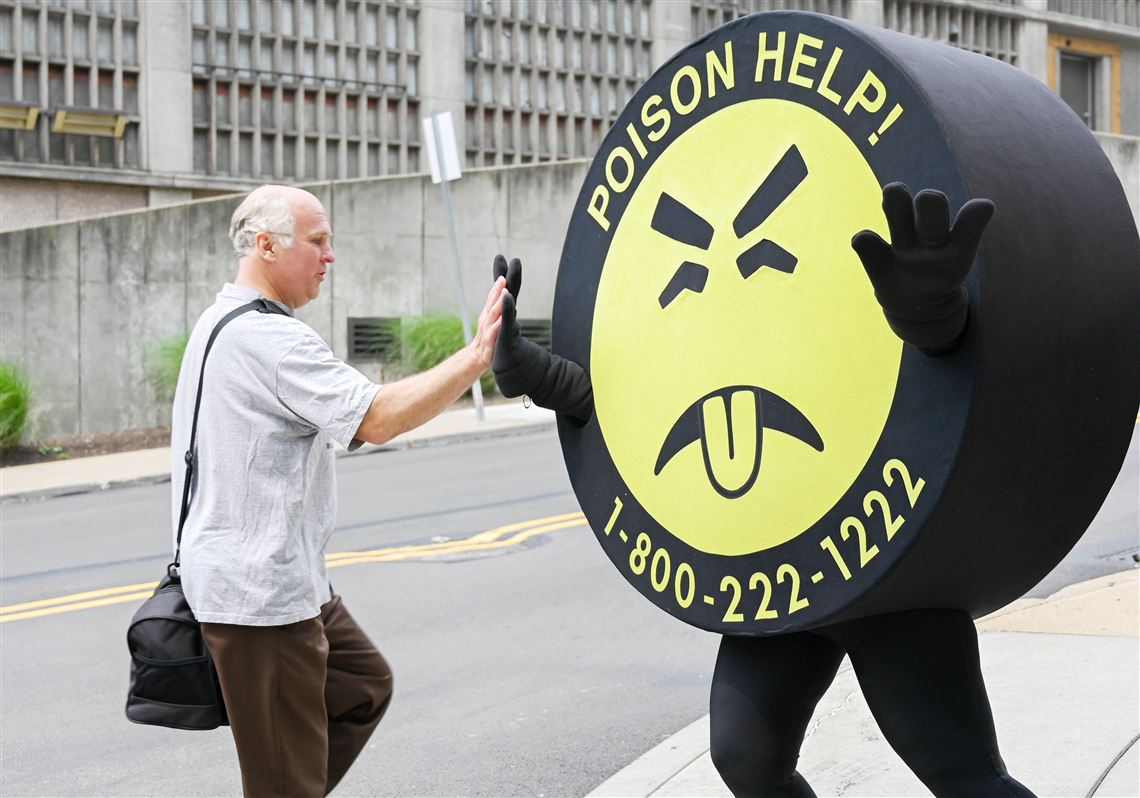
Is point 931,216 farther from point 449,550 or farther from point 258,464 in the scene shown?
point 449,550

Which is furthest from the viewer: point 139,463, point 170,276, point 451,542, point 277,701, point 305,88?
Result: point 305,88

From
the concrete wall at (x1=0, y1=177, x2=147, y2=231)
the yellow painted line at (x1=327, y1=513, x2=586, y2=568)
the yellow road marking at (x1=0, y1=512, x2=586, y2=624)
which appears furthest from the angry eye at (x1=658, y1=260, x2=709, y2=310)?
the concrete wall at (x1=0, y1=177, x2=147, y2=231)

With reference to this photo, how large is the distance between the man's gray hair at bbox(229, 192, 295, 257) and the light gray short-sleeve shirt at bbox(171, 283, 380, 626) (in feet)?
0.67

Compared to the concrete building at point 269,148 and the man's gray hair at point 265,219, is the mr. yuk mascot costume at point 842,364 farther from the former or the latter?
the concrete building at point 269,148

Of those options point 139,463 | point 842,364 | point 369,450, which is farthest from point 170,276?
point 842,364

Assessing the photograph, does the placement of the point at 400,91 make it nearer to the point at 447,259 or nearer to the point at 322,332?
the point at 447,259

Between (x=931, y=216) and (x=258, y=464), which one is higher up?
(x=931, y=216)

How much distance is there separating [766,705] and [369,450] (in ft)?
39.7

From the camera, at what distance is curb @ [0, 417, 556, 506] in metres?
12.3

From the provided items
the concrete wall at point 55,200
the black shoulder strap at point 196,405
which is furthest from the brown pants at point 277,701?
the concrete wall at point 55,200

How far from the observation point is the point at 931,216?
1938 mm

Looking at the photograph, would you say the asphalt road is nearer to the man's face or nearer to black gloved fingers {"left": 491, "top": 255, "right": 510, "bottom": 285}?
the man's face

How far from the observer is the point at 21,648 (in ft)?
21.5

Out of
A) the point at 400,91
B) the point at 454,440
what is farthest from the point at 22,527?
the point at 400,91
